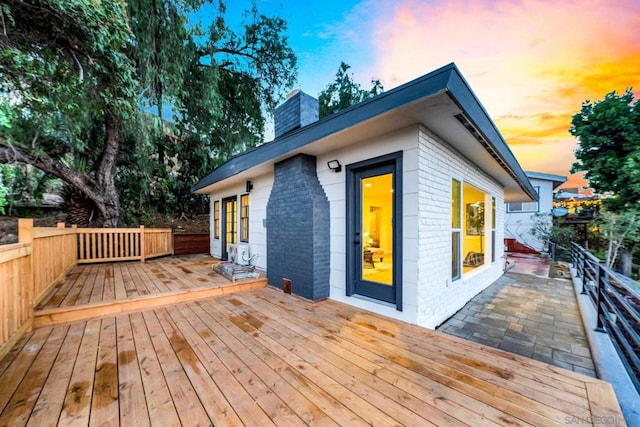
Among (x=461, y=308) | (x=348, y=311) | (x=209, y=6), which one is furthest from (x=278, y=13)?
(x=461, y=308)

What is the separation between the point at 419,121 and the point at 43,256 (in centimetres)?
530

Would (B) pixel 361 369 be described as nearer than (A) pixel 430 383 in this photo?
No

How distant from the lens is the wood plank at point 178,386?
4.65 ft

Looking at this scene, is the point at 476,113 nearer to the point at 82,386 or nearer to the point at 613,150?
the point at 82,386

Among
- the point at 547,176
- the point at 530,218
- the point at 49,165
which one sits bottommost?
the point at 530,218

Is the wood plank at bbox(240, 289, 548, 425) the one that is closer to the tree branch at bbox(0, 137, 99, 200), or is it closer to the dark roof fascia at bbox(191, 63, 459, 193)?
the dark roof fascia at bbox(191, 63, 459, 193)

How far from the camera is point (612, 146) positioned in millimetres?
9414

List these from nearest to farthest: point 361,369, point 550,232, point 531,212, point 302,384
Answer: point 302,384 → point 361,369 → point 550,232 → point 531,212

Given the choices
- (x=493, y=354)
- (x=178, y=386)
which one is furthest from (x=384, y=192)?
(x=178, y=386)

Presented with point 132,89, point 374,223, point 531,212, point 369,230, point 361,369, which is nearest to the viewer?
point 361,369

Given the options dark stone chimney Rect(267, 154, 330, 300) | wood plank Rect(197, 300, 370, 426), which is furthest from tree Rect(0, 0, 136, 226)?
wood plank Rect(197, 300, 370, 426)

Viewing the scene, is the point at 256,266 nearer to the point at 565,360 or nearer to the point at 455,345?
the point at 455,345

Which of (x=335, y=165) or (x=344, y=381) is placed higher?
(x=335, y=165)

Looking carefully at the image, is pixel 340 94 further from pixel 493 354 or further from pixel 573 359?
pixel 493 354
